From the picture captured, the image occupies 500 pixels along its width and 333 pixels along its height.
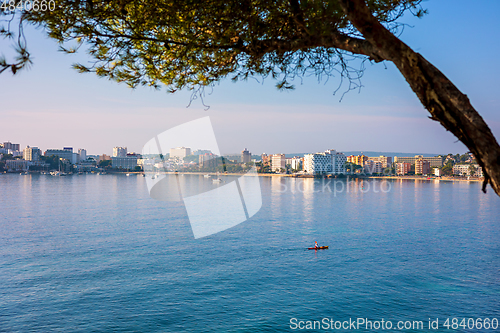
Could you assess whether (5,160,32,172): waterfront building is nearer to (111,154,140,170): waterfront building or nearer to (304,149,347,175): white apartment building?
(111,154,140,170): waterfront building

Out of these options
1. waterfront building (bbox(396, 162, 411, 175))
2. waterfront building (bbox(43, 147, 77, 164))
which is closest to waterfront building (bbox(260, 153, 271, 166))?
waterfront building (bbox(396, 162, 411, 175))

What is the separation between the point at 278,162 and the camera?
508 ft

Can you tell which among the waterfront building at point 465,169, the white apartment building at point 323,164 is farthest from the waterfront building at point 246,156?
the waterfront building at point 465,169

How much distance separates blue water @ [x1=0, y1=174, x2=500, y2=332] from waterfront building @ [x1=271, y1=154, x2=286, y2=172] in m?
118

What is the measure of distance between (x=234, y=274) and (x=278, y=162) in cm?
13691

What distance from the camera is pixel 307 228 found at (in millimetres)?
31062

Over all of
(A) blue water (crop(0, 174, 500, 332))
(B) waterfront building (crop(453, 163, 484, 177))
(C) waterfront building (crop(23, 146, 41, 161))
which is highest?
(C) waterfront building (crop(23, 146, 41, 161))

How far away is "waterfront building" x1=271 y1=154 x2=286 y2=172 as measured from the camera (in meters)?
152

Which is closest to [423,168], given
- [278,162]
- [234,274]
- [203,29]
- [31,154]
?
[278,162]

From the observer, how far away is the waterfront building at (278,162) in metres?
152

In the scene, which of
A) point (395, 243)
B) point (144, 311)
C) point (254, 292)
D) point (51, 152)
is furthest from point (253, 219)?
point (51, 152)

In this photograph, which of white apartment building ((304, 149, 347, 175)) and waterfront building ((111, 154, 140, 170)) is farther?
waterfront building ((111, 154, 140, 170))

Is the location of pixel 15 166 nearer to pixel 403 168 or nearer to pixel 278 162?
pixel 278 162

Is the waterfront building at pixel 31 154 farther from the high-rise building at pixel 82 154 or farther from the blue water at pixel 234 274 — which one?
the blue water at pixel 234 274
